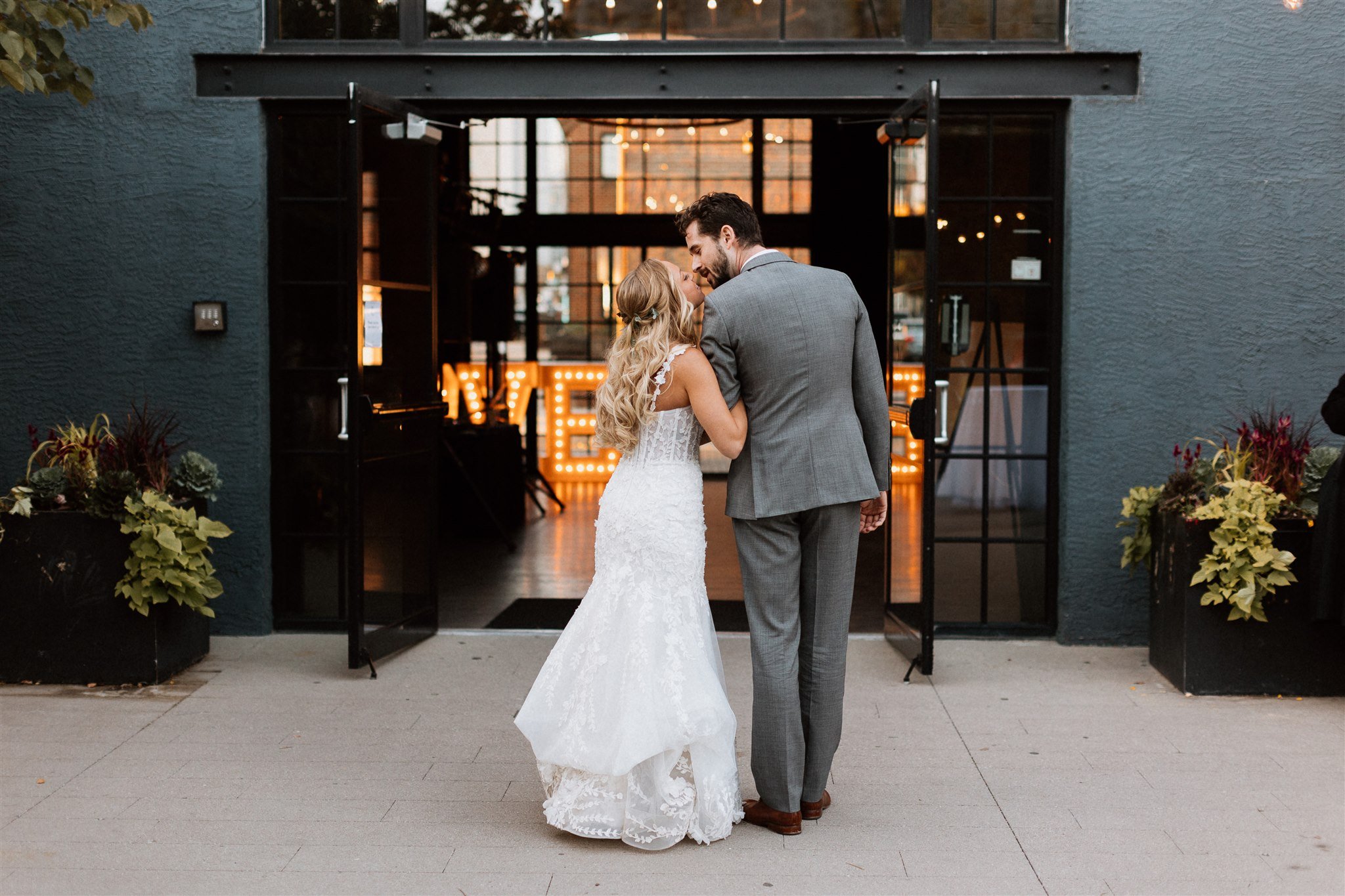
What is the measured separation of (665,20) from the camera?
6.19 meters

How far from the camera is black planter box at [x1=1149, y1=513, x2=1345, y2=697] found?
17.1ft

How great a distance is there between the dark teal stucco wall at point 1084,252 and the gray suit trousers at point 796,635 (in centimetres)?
275

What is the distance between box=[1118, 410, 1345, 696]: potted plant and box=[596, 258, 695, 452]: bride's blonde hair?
→ 2.73 meters

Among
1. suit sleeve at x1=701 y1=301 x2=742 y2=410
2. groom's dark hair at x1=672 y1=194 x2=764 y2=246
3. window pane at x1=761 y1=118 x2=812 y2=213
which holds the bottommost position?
suit sleeve at x1=701 y1=301 x2=742 y2=410

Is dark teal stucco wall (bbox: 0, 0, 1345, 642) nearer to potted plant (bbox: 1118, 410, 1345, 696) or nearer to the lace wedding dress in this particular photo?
potted plant (bbox: 1118, 410, 1345, 696)

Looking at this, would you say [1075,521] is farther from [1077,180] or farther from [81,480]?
[81,480]

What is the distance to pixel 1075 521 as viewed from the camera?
6133 mm

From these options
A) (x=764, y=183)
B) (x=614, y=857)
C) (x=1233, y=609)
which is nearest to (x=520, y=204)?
(x=764, y=183)

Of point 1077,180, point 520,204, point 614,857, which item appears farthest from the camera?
point 520,204

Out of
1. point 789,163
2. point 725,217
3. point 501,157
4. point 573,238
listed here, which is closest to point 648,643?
point 725,217

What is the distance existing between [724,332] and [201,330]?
3541 millimetres

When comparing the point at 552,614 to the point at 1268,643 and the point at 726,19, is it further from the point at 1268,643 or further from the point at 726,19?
the point at 1268,643

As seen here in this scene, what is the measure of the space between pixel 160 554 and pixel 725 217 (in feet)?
9.84

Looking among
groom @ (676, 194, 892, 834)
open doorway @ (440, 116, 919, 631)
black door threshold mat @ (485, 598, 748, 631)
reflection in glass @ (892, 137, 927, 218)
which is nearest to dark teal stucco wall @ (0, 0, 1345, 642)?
reflection in glass @ (892, 137, 927, 218)
